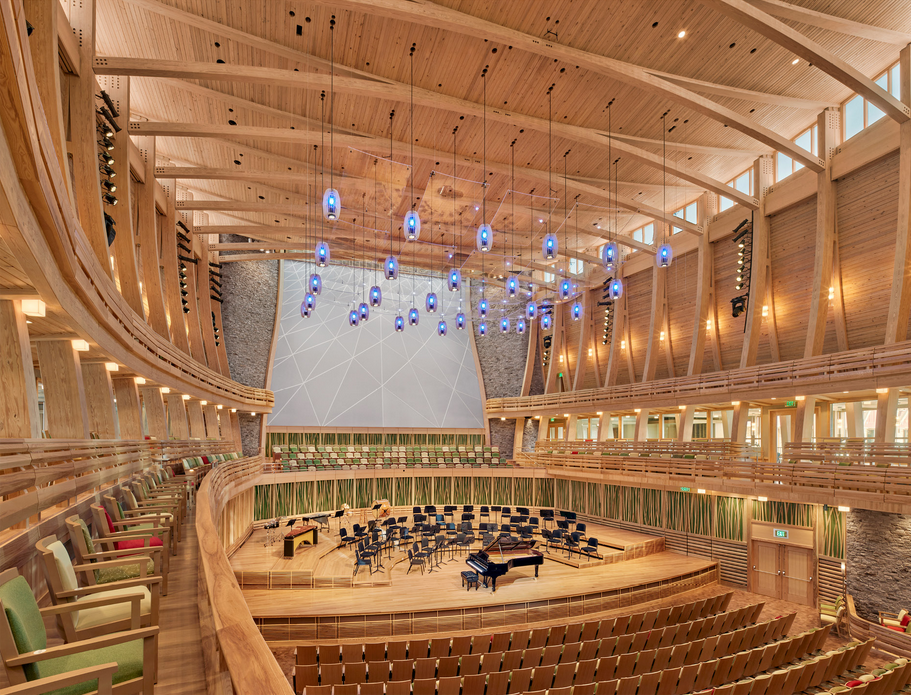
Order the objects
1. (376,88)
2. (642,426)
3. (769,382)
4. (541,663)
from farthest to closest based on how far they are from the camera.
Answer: (642,426) → (769,382) → (376,88) → (541,663)

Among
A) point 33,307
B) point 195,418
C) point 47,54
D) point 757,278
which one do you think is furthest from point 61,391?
point 757,278

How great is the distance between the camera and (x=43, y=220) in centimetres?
416

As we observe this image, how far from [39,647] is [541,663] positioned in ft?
25.3

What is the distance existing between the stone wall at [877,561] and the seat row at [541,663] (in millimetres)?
3859

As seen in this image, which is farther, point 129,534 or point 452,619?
point 452,619

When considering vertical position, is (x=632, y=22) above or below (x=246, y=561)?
above

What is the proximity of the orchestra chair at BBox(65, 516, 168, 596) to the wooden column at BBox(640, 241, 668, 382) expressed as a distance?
16695mm

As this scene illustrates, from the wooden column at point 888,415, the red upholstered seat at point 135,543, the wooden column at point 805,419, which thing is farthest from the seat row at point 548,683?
the wooden column at point 805,419

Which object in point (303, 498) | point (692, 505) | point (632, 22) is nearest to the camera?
point (632, 22)

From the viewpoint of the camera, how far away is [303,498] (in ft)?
63.6

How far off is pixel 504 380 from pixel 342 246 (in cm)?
1034

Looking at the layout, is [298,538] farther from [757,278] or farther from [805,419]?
[757,278]

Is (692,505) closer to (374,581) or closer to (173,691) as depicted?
(374,581)

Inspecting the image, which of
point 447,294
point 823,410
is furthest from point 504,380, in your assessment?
point 823,410
